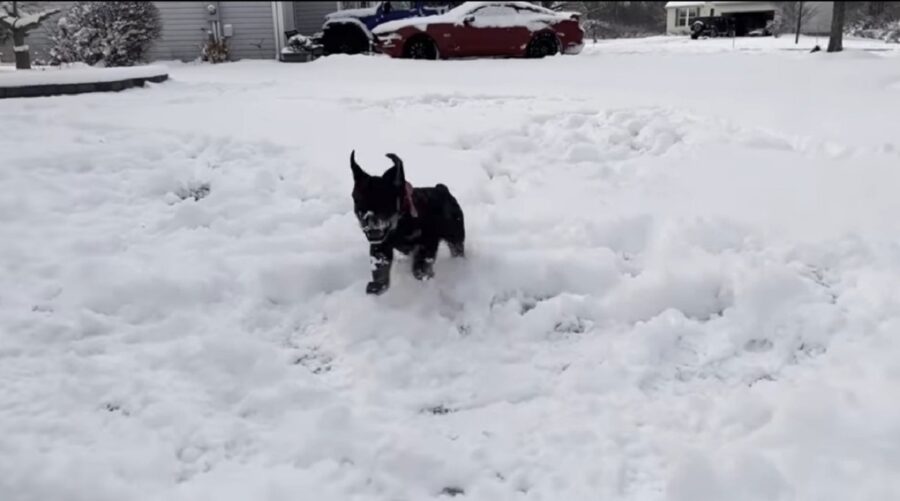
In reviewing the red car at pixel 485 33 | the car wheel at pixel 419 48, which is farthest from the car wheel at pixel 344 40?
the car wheel at pixel 419 48

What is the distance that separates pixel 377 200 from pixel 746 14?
38.1 m

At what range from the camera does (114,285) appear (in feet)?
13.5

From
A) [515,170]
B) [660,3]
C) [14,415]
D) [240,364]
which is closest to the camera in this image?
[14,415]

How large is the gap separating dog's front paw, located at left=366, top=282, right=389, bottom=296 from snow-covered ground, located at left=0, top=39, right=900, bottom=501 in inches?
3.4

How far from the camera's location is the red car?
14.9 metres

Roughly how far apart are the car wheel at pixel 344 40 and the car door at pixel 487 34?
3072mm

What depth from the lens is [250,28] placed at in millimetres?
18438

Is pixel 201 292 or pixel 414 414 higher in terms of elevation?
pixel 201 292

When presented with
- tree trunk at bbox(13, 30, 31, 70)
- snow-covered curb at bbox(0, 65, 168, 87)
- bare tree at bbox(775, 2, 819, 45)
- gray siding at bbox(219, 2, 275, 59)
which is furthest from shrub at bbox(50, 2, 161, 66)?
bare tree at bbox(775, 2, 819, 45)

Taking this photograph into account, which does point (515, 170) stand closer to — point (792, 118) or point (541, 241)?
point (541, 241)

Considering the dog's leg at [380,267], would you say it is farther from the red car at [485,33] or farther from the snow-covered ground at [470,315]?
the red car at [485,33]

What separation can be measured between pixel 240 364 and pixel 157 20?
15.9 metres

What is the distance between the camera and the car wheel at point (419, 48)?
14.9m

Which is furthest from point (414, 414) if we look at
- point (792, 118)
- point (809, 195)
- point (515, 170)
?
point (792, 118)
